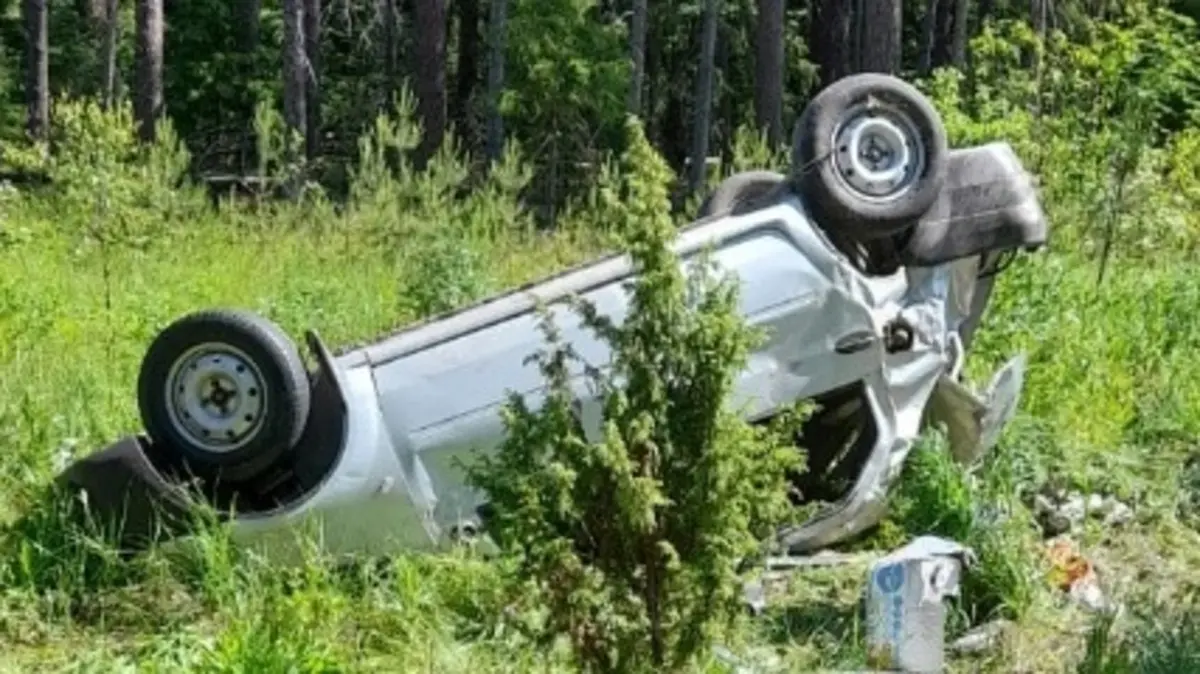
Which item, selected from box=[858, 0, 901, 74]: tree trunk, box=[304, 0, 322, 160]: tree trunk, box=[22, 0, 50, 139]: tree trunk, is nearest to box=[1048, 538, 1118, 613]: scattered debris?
box=[858, 0, 901, 74]: tree trunk

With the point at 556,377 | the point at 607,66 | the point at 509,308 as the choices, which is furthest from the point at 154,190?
the point at 607,66

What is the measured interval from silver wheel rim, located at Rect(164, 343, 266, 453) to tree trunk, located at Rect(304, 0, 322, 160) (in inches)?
958

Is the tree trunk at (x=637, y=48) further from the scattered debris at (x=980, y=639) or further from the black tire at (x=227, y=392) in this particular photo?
the scattered debris at (x=980, y=639)

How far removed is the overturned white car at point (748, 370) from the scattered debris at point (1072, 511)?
1.06 ft

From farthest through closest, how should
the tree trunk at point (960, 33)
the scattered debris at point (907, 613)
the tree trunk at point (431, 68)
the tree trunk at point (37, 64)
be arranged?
1. the tree trunk at point (960, 33)
2. the tree trunk at point (37, 64)
3. the tree trunk at point (431, 68)
4. the scattered debris at point (907, 613)

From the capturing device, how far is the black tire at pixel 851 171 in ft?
19.2

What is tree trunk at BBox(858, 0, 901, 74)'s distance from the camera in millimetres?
19344

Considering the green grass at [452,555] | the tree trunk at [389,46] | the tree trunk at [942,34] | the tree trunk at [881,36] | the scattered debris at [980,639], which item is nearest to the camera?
the green grass at [452,555]

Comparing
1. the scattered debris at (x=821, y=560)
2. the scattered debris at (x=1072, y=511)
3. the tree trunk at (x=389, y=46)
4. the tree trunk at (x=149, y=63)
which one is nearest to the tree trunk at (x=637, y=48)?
the tree trunk at (x=389, y=46)

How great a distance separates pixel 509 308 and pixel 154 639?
1.52 m

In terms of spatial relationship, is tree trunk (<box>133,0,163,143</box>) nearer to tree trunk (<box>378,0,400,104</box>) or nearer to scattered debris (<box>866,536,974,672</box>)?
tree trunk (<box>378,0,400,104</box>)

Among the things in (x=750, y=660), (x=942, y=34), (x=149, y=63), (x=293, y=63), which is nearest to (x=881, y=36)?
(x=293, y=63)

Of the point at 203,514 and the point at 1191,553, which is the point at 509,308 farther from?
the point at 1191,553

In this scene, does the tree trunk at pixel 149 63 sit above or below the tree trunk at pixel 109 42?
above
